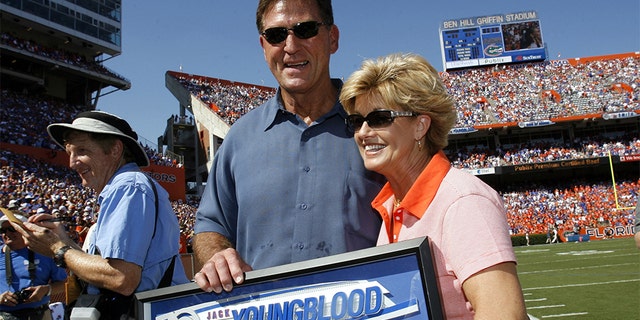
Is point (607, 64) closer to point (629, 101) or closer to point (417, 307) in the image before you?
point (629, 101)

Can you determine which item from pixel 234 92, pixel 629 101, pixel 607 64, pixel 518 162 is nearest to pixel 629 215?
pixel 518 162

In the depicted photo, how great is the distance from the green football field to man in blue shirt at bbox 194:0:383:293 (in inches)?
289

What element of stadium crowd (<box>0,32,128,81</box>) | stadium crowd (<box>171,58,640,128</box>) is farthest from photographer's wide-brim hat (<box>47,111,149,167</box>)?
stadium crowd (<box>171,58,640,128</box>)

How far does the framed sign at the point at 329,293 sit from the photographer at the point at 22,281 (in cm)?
411

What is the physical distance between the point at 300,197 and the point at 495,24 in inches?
2310

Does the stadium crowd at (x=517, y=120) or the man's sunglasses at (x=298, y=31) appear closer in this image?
the man's sunglasses at (x=298, y=31)

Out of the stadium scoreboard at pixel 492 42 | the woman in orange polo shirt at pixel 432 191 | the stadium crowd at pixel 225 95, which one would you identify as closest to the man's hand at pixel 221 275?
the woman in orange polo shirt at pixel 432 191

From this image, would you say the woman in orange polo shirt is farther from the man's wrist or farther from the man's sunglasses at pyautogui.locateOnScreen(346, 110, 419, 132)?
the man's wrist

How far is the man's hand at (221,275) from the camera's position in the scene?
1.73 m

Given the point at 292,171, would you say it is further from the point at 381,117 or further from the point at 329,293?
the point at 329,293

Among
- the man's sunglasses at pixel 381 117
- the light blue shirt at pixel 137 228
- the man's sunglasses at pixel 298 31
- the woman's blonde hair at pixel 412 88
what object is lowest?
the light blue shirt at pixel 137 228

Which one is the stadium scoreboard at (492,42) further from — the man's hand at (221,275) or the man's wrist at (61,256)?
the man's hand at (221,275)

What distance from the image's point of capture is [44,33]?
132 feet

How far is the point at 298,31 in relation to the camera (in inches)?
92.0
